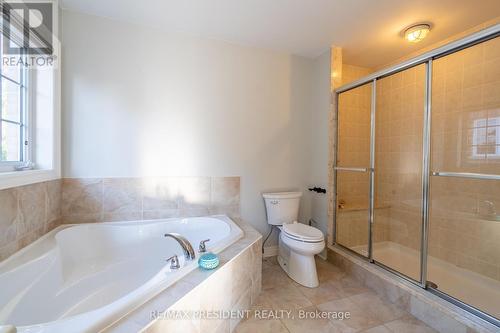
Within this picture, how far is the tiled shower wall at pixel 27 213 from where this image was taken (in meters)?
1.25

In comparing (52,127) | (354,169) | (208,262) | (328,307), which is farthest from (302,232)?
(52,127)

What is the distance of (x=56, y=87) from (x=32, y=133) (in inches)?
16.4

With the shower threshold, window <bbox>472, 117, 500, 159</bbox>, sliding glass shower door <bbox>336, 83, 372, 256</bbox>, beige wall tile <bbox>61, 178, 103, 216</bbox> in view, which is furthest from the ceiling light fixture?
beige wall tile <bbox>61, 178, 103, 216</bbox>

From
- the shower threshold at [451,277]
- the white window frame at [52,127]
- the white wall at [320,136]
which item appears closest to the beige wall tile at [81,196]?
the white window frame at [52,127]

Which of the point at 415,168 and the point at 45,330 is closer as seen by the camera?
the point at 45,330

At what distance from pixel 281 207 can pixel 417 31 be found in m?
2.12

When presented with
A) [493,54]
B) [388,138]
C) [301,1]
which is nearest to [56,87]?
[301,1]

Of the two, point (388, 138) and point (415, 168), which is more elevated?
point (388, 138)

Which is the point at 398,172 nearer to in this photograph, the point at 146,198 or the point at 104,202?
the point at 146,198

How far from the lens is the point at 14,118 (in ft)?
5.05

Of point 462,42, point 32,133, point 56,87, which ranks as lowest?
point 32,133

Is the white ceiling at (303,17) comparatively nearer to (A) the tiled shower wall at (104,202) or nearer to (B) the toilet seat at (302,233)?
(A) the tiled shower wall at (104,202)

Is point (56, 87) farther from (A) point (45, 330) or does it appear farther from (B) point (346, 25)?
(B) point (346, 25)

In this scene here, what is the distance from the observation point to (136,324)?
2.72ft
